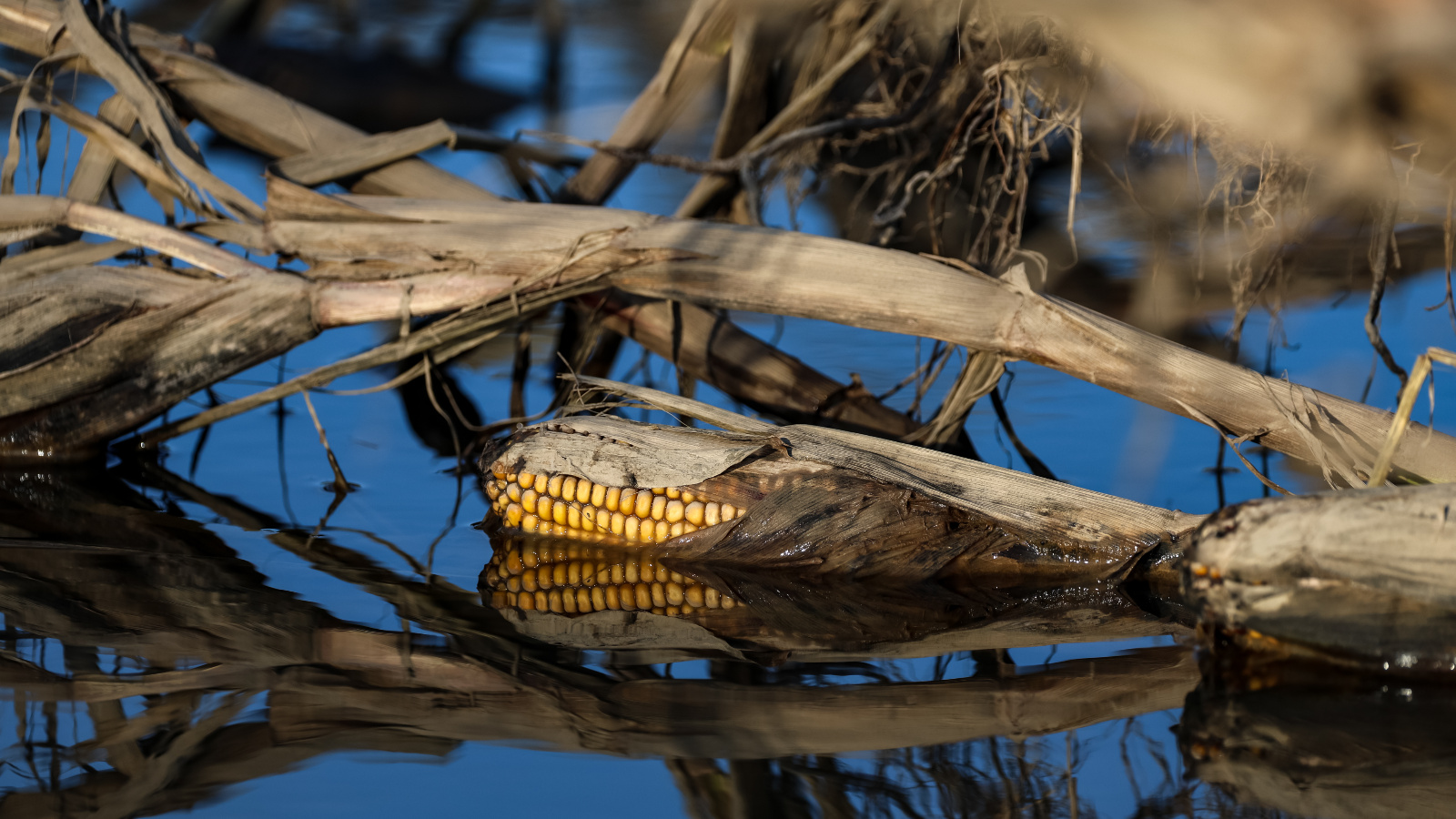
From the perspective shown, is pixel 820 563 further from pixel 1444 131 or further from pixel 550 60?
pixel 550 60

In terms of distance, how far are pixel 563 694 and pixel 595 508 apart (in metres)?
0.74

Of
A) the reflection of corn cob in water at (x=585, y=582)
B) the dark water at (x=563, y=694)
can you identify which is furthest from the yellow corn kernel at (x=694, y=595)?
the dark water at (x=563, y=694)

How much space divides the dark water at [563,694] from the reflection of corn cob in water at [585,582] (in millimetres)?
78

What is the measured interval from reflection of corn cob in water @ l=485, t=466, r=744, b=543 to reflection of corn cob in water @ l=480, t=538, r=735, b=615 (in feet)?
0.14

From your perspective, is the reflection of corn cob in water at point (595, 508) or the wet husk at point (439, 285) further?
the wet husk at point (439, 285)

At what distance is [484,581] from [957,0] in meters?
1.98

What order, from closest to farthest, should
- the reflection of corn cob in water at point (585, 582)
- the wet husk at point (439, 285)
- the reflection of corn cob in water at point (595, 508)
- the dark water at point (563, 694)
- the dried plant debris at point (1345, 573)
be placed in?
the dark water at point (563, 694), the dried plant debris at point (1345, 573), the reflection of corn cob in water at point (585, 582), the reflection of corn cob in water at point (595, 508), the wet husk at point (439, 285)

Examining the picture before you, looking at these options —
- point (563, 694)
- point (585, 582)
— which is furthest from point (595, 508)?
point (563, 694)

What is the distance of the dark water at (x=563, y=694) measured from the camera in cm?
176

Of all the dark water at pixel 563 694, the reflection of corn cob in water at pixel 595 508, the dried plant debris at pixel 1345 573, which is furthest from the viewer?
the reflection of corn cob in water at pixel 595 508

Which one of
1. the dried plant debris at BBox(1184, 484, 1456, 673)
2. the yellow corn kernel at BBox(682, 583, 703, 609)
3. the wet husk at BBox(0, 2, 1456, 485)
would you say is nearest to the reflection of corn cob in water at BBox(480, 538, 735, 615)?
the yellow corn kernel at BBox(682, 583, 703, 609)

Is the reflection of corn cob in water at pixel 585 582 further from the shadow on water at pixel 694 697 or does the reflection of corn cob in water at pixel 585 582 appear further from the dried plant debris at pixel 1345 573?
the dried plant debris at pixel 1345 573

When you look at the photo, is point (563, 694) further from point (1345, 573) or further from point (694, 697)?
point (1345, 573)

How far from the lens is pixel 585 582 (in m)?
2.60
